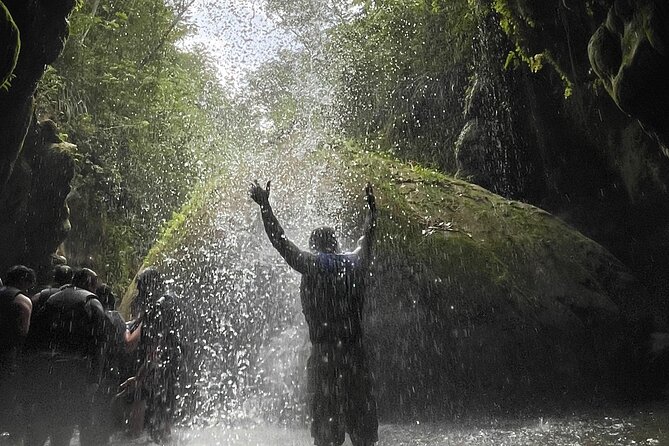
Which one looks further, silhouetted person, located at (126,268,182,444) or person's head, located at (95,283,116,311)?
person's head, located at (95,283,116,311)

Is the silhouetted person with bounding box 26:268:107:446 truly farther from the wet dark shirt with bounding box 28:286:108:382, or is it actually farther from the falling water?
the falling water

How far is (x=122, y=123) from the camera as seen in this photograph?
1546 cm

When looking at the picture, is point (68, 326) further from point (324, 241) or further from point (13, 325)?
point (324, 241)

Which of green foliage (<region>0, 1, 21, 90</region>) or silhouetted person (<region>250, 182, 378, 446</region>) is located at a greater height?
green foliage (<region>0, 1, 21, 90</region>)

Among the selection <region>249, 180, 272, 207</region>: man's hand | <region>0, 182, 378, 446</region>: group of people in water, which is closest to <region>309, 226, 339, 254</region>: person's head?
<region>0, 182, 378, 446</region>: group of people in water

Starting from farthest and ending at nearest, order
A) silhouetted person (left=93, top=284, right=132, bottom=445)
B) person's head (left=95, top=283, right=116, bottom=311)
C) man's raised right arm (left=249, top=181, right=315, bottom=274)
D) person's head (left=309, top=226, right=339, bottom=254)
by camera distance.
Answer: person's head (left=95, top=283, right=116, bottom=311) → silhouetted person (left=93, top=284, right=132, bottom=445) → person's head (left=309, top=226, right=339, bottom=254) → man's raised right arm (left=249, top=181, right=315, bottom=274)

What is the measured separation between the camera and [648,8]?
16.9ft

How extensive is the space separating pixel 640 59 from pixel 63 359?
18.3 feet

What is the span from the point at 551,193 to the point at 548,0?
436 cm

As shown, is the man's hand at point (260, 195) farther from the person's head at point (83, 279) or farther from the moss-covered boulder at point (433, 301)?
the moss-covered boulder at point (433, 301)

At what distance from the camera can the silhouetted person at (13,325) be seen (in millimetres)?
5215

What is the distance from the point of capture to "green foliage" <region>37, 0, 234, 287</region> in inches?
555

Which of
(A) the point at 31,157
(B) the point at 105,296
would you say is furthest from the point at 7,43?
(A) the point at 31,157

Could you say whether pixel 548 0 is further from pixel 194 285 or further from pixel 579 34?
pixel 194 285
